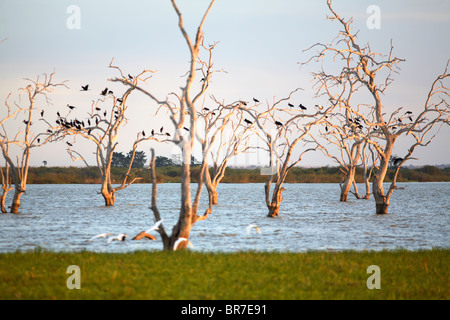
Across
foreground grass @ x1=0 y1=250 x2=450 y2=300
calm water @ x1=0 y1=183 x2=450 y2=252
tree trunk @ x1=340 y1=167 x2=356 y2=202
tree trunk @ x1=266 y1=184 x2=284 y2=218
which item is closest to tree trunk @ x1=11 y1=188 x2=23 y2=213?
calm water @ x1=0 y1=183 x2=450 y2=252

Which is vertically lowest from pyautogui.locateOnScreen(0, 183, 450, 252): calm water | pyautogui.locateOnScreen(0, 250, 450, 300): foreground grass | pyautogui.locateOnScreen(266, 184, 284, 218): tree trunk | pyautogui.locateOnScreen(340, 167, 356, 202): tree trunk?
pyautogui.locateOnScreen(0, 183, 450, 252): calm water

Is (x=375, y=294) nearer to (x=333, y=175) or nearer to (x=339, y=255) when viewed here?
(x=339, y=255)

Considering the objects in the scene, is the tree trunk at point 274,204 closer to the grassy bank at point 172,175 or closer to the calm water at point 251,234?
the calm water at point 251,234

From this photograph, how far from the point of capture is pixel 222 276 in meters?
10.2

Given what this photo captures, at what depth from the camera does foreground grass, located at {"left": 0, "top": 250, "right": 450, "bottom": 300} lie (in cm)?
890

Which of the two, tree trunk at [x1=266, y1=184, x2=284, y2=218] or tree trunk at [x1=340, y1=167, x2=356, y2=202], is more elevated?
tree trunk at [x1=340, y1=167, x2=356, y2=202]

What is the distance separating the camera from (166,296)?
8703 millimetres

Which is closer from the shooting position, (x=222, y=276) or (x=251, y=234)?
(x=222, y=276)

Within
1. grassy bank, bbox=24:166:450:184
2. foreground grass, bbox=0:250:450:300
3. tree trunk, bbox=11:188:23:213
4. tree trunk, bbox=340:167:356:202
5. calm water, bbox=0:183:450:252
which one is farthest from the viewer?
grassy bank, bbox=24:166:450:184

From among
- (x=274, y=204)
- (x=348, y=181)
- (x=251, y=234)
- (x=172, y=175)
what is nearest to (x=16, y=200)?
(x=274, y=204)

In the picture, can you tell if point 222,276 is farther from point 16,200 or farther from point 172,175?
point 172,175

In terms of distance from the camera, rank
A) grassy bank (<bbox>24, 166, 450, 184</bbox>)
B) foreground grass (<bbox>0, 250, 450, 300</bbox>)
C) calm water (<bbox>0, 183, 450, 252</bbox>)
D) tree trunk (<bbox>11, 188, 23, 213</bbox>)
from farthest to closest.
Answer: grassy bank (<bbox>24, 166, 450, 184</bbox>), tree trunk (<bbox>11, 188, 23, 213</bbox>), calm water (<bbox>0, 183, 450, 252</bbox>), foreground grass (<bbox>0, 250, 450, 300</bbox>)

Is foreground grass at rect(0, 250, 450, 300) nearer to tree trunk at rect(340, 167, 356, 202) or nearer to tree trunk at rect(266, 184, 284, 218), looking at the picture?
tree trunk at rect(266, 184, 284, 218)

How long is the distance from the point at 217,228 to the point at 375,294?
46.5ft
